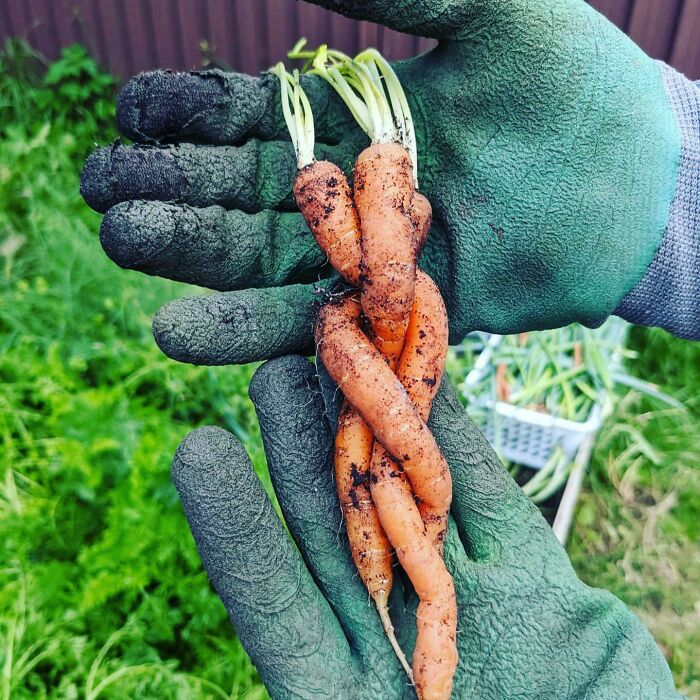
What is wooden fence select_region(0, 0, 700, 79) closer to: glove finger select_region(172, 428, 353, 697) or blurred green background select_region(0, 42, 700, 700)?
blurred green background select_region(0, 42, 700, 700)

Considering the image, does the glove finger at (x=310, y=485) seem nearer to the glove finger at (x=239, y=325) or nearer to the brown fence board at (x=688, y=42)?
the glove finger at (x=239, y=325)

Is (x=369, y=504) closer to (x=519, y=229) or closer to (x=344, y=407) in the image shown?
(x=344, y=407)

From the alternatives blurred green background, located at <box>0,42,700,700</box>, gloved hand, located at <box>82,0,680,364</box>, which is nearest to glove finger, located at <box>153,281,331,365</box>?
gloved hand, located at <box>82,0,680,364</box>

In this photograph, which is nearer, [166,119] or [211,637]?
[166,119]

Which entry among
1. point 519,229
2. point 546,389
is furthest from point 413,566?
point 546,389

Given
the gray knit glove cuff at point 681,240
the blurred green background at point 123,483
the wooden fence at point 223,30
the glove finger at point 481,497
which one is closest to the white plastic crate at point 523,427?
the blurred green background at point 123,483

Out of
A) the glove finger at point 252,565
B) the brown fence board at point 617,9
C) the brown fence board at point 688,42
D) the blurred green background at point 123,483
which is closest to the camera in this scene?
the glove finger at point 252,565
